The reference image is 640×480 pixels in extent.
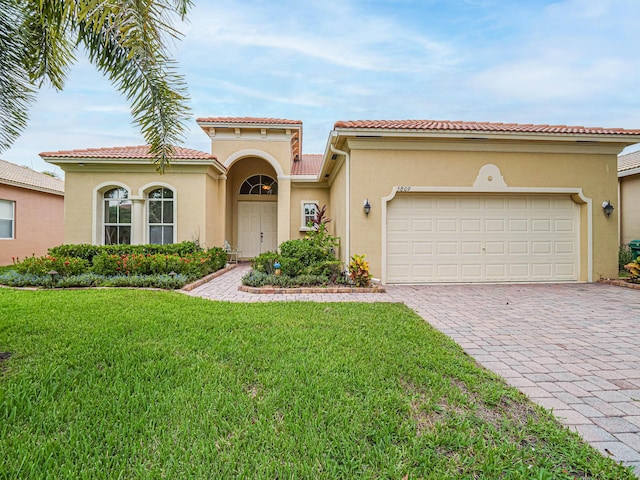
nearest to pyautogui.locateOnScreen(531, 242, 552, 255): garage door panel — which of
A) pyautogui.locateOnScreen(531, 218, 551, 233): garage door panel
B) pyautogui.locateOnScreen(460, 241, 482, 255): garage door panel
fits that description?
pyautogui.locateOnScreen(531, 218, 551, 233): garage door panel

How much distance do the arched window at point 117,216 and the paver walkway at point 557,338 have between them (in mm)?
5770

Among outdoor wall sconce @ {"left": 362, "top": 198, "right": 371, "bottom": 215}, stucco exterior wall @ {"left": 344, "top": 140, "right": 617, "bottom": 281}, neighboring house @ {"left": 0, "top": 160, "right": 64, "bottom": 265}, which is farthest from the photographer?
neighboring house @ {"left": 0, "top": 160, "right": 64, "bottom": 265}

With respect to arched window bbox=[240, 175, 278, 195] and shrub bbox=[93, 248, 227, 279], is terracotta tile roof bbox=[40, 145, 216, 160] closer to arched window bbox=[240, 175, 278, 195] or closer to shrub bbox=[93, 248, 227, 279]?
arched window bbox=[240, 175, 278, 195]

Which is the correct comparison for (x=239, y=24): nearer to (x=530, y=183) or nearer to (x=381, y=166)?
(x=381, y=166)

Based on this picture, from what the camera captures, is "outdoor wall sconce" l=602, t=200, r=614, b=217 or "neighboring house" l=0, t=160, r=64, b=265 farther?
"neighboring house" l=0, t=160, r=64, b=265

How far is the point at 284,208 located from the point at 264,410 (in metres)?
11.9

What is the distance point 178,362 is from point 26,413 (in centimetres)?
120

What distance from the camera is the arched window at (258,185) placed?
53.0 feet

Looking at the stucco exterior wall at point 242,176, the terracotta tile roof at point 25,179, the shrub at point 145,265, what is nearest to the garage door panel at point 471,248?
the shrub at point 145,265

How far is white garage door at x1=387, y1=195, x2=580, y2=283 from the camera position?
9.12 metres

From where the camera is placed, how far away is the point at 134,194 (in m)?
12.0

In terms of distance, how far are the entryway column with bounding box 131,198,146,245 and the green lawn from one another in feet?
26.0

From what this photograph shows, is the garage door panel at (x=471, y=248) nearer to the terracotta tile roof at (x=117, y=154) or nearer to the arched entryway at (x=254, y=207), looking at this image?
the terracotta tile roof at (x=117, y=154)

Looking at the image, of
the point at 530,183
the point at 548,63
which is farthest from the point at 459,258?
the point at 548,63
